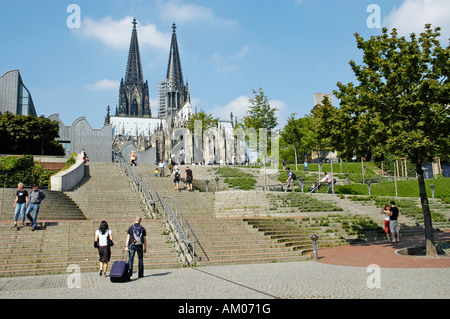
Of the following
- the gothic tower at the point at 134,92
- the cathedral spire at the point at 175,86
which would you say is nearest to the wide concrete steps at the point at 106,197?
the cathedral spire at the point at 175,86

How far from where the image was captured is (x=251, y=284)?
8047 mm

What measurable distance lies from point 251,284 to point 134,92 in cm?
11949

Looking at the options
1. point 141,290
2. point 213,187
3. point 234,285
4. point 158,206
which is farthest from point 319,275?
point 213,187

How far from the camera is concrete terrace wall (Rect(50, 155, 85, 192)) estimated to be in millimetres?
19531

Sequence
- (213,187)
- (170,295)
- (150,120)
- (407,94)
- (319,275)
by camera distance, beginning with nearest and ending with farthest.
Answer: (170,295) < (319,275) < (407,94) < (213,187) < (150,120)

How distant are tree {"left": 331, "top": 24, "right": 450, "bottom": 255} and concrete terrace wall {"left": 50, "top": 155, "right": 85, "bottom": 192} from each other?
14.6 metres

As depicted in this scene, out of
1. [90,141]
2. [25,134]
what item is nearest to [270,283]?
[25,134]

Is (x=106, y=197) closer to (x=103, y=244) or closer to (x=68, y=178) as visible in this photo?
(x=68, y=178)

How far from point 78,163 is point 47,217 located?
8156 millimetres

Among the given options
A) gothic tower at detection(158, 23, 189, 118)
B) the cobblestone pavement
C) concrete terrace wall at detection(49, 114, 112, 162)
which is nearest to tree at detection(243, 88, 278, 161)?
concrete terrace wall at detection(49, 114, 112, 162)

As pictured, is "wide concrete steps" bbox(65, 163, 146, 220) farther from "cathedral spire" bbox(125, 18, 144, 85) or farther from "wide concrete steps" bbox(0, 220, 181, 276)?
"cathedral spire" bbox(125, 18, 144, 85)

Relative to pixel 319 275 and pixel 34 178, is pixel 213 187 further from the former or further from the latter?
pixel 319 275
